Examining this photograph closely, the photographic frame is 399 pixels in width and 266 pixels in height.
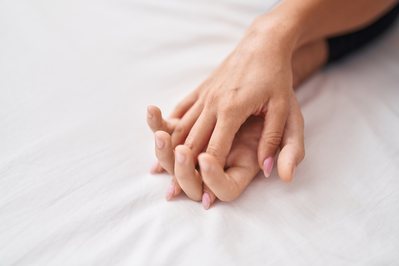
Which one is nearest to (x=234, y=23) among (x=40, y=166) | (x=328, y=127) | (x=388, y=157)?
(x=328, y=127)

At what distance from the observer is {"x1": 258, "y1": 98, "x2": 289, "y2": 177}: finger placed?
0.59m

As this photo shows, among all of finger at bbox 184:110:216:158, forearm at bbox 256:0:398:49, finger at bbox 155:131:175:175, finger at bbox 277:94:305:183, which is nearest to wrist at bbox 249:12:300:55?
forearm at bbox 256:0:398:49

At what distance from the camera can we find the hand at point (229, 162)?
51 centimetres

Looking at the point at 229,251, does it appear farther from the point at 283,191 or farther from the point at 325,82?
the point at 325,82

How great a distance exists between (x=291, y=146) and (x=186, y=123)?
26 centimetres

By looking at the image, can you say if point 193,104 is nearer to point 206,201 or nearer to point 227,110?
point 227,110

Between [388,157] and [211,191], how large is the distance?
16.5 inches

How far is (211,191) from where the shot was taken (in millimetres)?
578

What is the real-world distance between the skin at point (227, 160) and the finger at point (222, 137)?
4 centimetres

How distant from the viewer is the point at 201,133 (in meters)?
0.63

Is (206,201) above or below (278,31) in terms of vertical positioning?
below

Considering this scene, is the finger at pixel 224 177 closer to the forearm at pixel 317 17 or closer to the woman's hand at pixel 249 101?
the woman's hand at pixel 249 101

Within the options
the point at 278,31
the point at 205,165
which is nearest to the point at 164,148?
the point at 205,165

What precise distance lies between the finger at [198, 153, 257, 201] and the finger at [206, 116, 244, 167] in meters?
0.04
